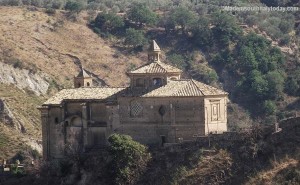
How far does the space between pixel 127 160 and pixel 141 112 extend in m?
4.18

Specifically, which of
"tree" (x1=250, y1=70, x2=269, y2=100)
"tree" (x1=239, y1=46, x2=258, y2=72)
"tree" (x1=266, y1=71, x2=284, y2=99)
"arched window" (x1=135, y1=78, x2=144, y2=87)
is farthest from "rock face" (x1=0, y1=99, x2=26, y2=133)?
"tree" (x1=239, y1=46, x2=258, y2=72)

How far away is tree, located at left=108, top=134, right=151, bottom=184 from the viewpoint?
72500mm

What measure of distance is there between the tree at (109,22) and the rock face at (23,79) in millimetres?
22472

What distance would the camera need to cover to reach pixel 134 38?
129 metres

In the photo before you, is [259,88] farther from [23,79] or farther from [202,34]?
[23,79]

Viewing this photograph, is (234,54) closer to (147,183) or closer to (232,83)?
(232,83)

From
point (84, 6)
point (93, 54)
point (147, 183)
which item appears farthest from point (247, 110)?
point (147, 183)

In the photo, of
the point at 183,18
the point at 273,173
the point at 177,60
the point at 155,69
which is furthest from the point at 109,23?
the point at 273,173

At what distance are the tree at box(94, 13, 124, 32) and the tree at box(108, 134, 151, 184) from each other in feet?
200

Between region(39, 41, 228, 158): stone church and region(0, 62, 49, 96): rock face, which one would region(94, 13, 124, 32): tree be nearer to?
region(0, 62, 49, 96): rock face

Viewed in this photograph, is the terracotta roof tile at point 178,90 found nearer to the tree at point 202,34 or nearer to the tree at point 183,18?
the tree at point 202,34

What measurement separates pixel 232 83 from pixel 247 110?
29.3 ft

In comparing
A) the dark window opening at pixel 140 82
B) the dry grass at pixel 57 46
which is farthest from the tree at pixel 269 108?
the dark window opening at pixel 140 82

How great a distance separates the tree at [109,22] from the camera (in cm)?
13338
